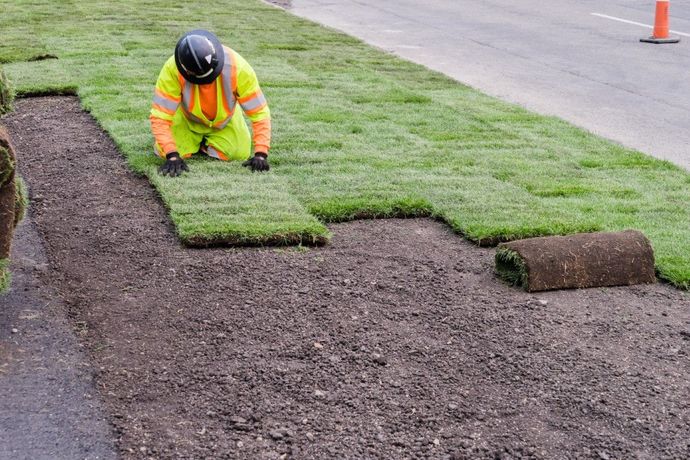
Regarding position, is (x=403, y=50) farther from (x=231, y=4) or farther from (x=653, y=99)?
(x=231, y=4)

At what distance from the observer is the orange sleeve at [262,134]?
7.78 metres

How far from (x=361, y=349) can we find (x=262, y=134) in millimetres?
3151

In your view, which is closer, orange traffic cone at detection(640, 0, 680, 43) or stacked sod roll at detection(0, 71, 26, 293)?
stacked sod roll at detection(0, 71, 26, 293)

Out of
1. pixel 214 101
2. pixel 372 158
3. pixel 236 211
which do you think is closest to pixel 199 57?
pixel 214 101

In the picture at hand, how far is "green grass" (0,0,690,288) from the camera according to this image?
6699mm

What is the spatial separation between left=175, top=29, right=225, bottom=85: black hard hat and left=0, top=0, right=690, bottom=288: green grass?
73 cm

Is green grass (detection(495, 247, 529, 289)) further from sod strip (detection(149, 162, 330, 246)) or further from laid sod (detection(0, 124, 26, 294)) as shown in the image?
laid sod (detection(0, 124, 26, 294))

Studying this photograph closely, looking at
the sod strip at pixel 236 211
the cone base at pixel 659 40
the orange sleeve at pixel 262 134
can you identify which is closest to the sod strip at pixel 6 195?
the sod strip at pixel 236 211

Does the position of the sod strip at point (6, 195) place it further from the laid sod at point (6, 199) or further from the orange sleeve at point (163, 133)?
the orange sleeve at point (163, 133)

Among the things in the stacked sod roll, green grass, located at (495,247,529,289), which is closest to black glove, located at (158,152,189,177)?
the stacked sod roll

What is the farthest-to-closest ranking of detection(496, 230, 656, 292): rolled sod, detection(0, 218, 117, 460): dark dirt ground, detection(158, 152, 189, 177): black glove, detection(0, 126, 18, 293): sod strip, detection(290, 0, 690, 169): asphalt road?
detection(290, 0, 690, 169): asphalt road
detection(158, 152, 189, 177): black glove
detection(496, 230, 656, 292): rolled sod
detection(0, 126, 18, 293): sod strip
detection(0, 218, 117, 460): dark dirt ground

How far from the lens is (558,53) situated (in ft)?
46.8

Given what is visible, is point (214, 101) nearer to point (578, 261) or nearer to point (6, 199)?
point (6, 199)

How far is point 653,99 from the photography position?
11305mm
